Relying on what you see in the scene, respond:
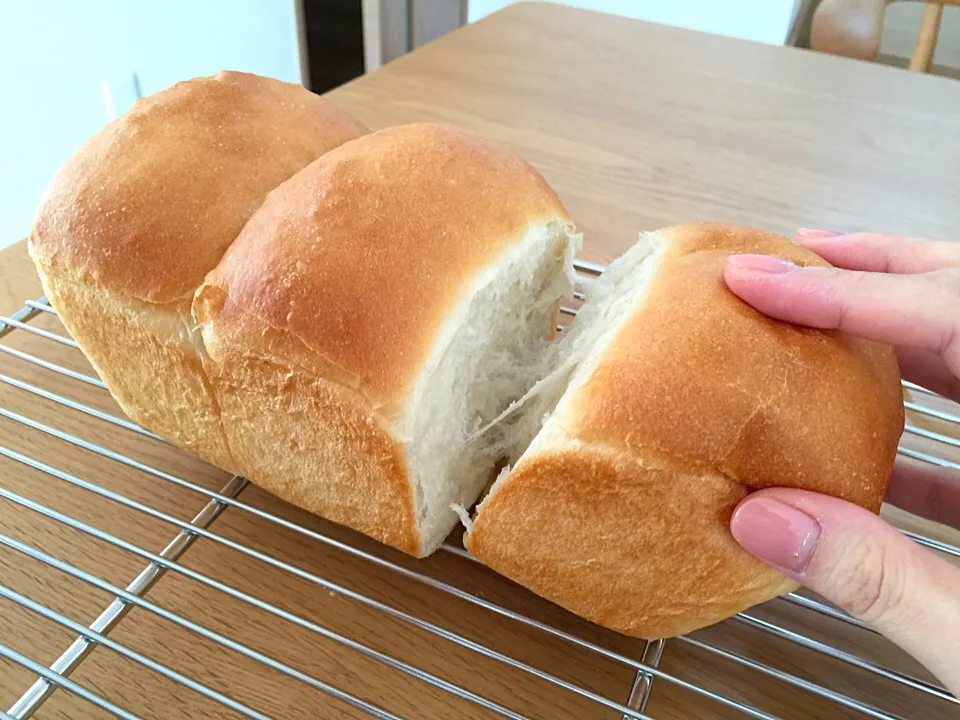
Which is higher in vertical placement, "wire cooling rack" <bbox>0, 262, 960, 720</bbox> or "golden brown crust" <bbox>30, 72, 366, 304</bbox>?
"golden brown crust" <bbox>30, 72, 366, 304</bbox>

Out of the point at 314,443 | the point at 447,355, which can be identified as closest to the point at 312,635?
the point at 314,443

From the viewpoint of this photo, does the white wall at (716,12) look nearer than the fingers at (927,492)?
No

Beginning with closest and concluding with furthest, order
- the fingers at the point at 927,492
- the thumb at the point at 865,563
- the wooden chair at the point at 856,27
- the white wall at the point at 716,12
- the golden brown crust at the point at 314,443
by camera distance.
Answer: the thumb at the point at 865,563 < the golden brown crust at the point at 314,443 < the fingers at the point at 927,492 < the wooden chair at the point at 856,27 < the white wall at the point at 716,12

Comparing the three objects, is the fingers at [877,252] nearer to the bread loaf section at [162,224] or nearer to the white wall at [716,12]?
the bread loaf section at [162,224]

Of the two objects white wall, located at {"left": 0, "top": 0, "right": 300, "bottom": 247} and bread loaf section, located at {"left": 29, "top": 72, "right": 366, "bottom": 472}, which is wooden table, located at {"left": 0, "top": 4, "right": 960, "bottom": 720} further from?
white wall, located at {"left": 0, "top": 0, "right": 300, "bottom": 247}

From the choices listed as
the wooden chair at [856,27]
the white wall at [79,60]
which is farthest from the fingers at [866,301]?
the white wall at [79,60]

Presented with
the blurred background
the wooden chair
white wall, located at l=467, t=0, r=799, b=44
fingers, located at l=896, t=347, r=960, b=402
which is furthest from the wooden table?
white wall, located at l=467, t=0, r=799, b=44

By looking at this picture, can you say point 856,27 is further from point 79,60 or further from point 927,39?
point 79,60

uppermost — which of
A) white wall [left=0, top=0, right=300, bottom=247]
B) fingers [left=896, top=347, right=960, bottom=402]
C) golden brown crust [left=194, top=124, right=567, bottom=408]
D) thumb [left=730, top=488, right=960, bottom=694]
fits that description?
golden brown crust [left=194, top=124, right=567, bottom=408]
